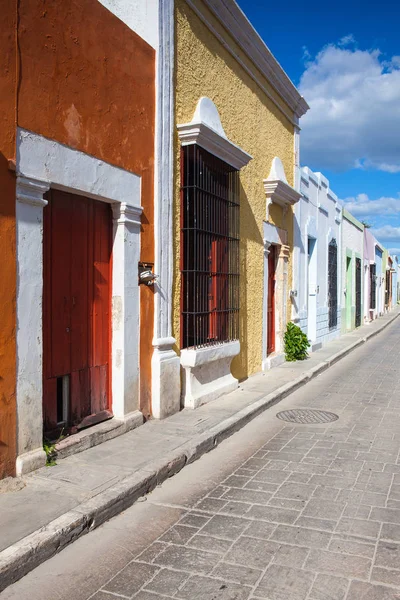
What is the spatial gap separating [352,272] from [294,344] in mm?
12026

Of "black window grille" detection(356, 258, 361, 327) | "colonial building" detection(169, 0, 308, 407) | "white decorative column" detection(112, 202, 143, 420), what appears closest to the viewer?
"white decorative column" detection(112, 202, 143, 420)

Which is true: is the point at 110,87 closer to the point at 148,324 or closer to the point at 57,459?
the point at 148,324

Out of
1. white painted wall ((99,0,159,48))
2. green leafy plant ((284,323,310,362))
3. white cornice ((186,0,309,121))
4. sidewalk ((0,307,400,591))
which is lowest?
sidewalk ((0,307,400,591))

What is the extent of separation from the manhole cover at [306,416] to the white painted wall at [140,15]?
16.0 ft

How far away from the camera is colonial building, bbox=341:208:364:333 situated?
20094 millimetres

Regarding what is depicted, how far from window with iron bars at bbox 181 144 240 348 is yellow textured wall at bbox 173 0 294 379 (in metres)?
0.18

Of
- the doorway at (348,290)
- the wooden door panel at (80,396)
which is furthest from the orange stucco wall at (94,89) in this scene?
the doorway at (348,290)

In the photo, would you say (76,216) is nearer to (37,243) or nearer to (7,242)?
(37,243)

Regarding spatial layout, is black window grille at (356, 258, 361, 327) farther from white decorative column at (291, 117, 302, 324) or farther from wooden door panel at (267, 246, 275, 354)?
wooden door panel at (267, 246, 275, 354)

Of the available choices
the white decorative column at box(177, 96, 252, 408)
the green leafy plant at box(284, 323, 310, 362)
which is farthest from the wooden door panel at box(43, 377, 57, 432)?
the green leafy plant at box(284, 323, 310, 362)

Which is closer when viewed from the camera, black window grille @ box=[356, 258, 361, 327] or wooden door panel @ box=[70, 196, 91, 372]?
wooden door panel @ box=[70, 196, 91, 372]

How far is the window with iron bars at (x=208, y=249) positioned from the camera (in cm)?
710

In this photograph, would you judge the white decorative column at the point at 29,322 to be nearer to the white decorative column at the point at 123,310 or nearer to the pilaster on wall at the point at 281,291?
the white decorative column at the point at 123,310

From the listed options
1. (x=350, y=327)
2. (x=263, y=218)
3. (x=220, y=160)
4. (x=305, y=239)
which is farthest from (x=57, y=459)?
(x=350, y=327)
